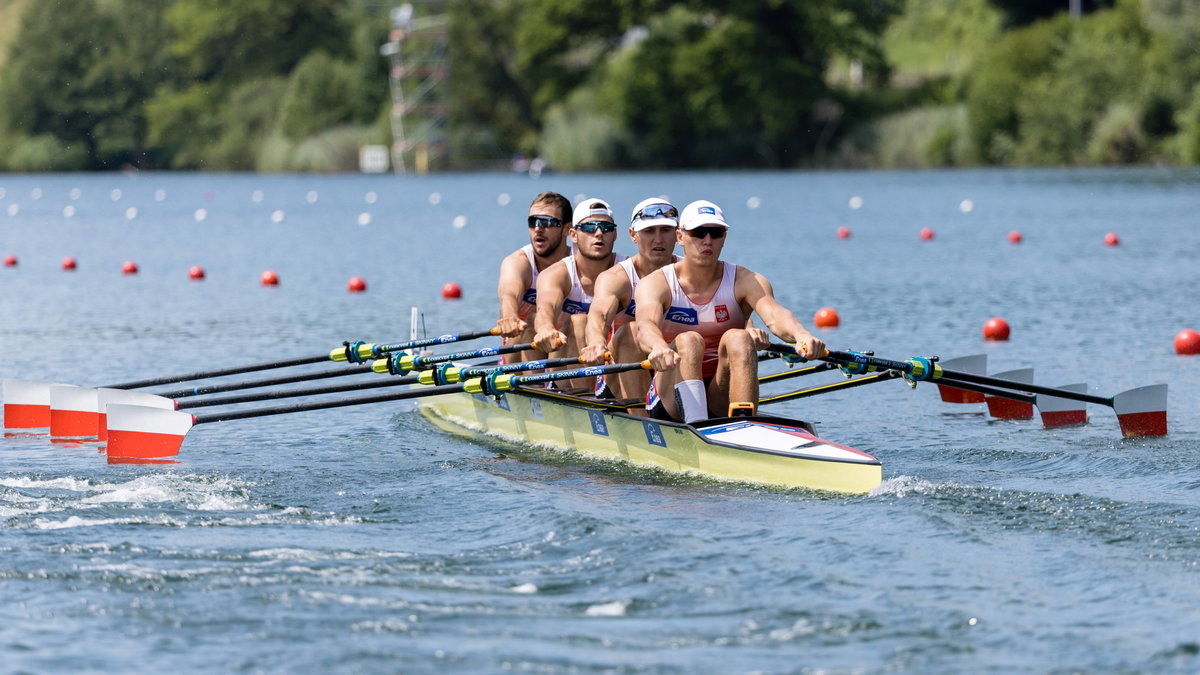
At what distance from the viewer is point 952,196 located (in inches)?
1845

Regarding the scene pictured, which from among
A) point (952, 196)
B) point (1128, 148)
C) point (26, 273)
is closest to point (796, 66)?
point (1128, 148)

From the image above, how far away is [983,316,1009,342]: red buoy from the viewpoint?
54.1 feet

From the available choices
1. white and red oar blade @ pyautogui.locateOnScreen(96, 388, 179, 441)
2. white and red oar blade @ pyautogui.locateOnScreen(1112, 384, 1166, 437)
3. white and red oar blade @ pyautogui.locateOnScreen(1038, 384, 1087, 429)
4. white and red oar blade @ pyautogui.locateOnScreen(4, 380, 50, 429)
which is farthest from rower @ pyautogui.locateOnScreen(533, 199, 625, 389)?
white and red oar blade @ pyautogui.locateOnScreen(4, 380, 50, 429)

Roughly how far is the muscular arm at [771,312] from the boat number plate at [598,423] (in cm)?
119

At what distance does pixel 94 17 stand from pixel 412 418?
86309 mm

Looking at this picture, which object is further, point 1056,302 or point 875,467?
point 1056,302

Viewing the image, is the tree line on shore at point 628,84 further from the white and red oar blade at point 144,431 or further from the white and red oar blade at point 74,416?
the white and red oar blade at point 144,431

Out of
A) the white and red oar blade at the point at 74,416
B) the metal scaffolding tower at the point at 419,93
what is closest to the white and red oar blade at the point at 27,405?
the white and red oar blade at the point at 74,416

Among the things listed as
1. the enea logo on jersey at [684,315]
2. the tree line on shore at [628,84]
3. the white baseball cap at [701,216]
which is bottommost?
the enea logo on jersey at [684,315]

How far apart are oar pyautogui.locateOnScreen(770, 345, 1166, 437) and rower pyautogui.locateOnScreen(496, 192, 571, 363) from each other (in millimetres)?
2441

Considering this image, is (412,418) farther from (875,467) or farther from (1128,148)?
(1128,148)

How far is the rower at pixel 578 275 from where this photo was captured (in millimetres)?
10820

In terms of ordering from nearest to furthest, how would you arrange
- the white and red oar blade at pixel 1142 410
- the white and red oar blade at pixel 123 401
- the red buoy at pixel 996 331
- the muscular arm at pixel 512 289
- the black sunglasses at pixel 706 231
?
the black sunglasses at pixel 706 231 → the white and red oar blade at pixel 1142 410 → the white and red oar blade at pixel 123 401 → the muscular arm at pixel 512 289 → the red buoy at pixel 996 331

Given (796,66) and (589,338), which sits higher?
(796,66)
